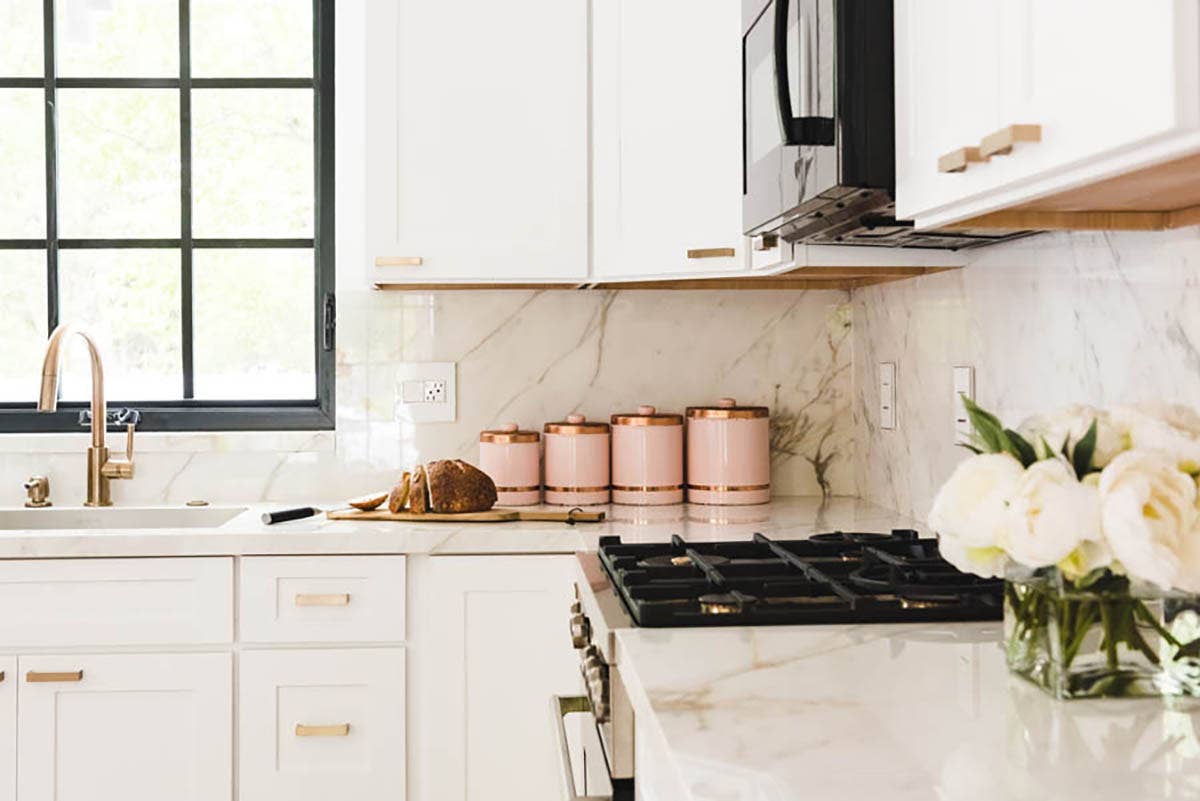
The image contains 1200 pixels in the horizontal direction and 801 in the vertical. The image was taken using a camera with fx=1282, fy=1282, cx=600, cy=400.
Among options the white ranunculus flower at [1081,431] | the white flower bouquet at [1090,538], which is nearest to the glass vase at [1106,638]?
the white flower bouquet at [1090,538]

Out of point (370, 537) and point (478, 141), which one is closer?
point (370, 537)

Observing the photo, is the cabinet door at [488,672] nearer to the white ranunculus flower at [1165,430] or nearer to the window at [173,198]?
the window at [173,198]

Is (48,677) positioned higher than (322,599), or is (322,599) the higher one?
(322,599)

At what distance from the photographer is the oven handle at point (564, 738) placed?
1592 mm

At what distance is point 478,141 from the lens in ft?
8.88

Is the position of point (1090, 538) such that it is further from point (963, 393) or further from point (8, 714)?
point (8, 714)

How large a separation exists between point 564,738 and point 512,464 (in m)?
1.08

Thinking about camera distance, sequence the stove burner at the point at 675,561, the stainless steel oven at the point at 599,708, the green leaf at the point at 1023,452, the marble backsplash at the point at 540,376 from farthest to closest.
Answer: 1. the marble backsplash at the point at 540,376
2. the stove burner at the point at 675,561
3. the stainless steel oven at the point at 599,708
4. the green leaf at the point at 1023,452

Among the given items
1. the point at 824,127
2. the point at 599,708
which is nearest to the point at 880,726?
the point at 599,708

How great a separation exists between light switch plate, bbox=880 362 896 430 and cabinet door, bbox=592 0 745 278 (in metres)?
0.52

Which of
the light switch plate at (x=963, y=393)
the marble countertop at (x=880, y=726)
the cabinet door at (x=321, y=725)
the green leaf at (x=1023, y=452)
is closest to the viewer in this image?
the marble countertop at (x=880, y=726)

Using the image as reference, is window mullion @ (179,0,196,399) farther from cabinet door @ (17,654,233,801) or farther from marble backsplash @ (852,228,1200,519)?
marble backsplash @ (852,228,1200,519)

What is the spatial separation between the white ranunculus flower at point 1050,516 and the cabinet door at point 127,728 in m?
1.75

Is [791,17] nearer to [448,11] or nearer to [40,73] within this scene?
[448,11]
